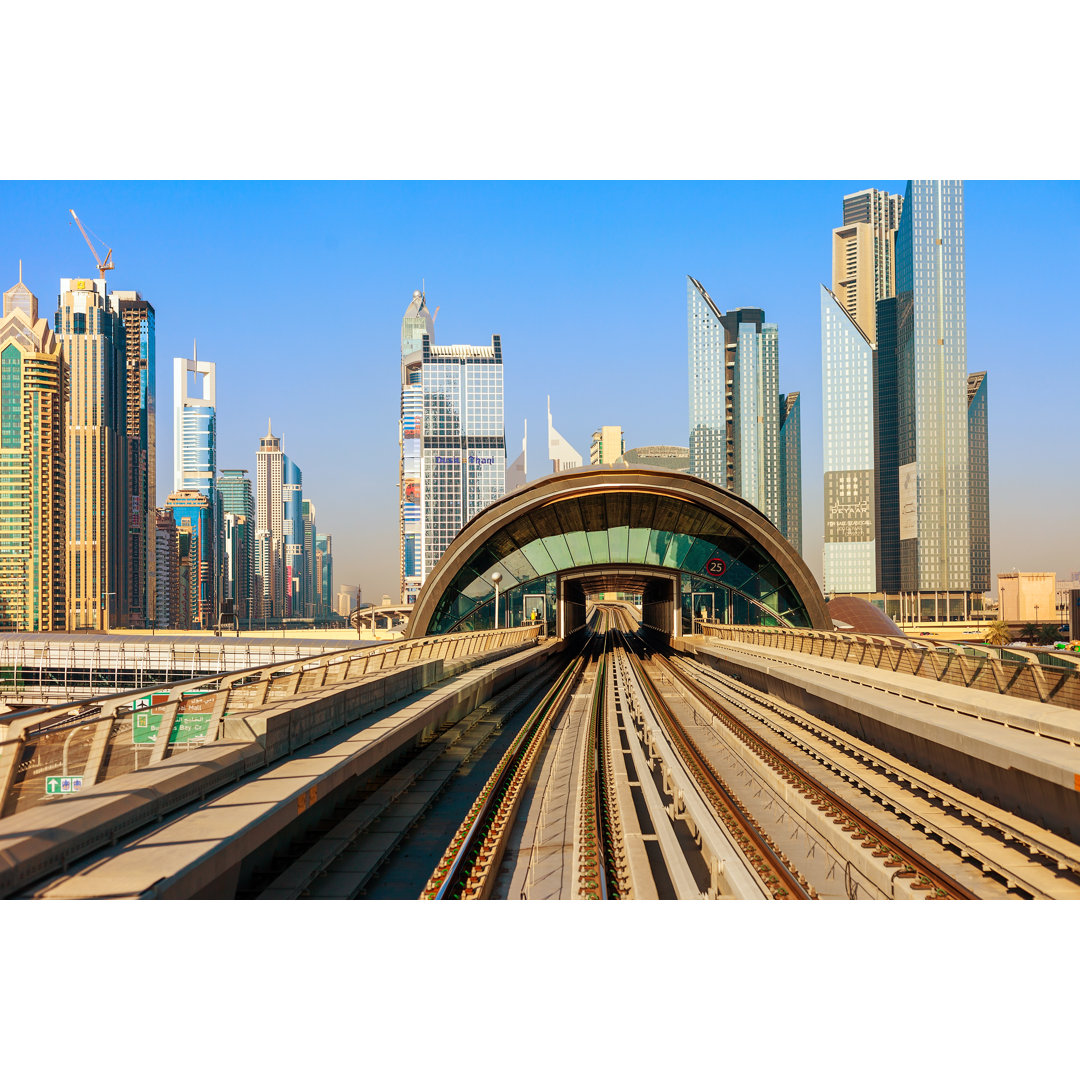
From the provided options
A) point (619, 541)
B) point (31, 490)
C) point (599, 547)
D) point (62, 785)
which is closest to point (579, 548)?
point (599, 547)

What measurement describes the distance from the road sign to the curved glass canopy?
31.3 m

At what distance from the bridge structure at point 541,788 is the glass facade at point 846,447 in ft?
541

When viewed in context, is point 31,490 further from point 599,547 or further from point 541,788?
point 541,788

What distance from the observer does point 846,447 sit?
19012cm

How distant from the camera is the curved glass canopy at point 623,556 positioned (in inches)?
Answer: 1540

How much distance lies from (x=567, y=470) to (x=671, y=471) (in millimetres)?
4968

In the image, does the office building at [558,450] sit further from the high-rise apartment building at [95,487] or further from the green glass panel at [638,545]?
the high-rise apartment building at [95,487]

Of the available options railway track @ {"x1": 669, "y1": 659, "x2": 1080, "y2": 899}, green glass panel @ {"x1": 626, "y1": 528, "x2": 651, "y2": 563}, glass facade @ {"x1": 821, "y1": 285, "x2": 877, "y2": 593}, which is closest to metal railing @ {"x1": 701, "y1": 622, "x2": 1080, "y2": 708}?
railway track @ {"x1": 669, "y1": 659, "x2": 1080, "y2": 899}

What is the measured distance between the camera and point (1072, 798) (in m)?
8.30

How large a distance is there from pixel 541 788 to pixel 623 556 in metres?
30.2

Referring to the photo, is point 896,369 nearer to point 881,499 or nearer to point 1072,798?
point 881,499

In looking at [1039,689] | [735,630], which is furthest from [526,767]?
[735,630]

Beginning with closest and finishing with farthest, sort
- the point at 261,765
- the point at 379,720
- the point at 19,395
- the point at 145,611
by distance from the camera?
the point at 261,765 < the point at 379,720 < the point at 19,395 < the point at 145,611

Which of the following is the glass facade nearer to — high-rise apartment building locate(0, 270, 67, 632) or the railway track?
high-rise apartment building locate(0, 270, 67, 632)
